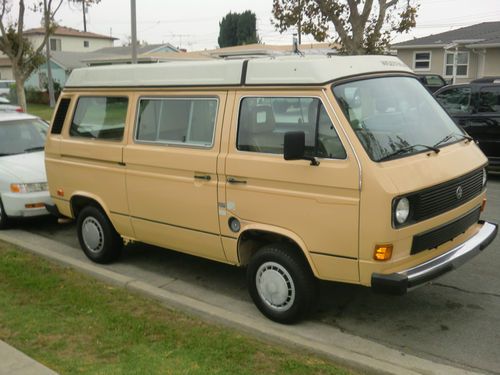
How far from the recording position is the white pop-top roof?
4.41 meters

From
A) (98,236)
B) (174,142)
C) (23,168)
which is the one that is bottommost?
(98,236)

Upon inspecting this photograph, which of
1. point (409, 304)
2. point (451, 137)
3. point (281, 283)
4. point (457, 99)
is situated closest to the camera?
point (281, 283)

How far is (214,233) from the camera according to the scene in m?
5.04

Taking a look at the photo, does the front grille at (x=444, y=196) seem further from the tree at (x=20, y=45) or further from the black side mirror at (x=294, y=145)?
the tree at (x=20, y=45)

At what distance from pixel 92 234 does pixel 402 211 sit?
371cm

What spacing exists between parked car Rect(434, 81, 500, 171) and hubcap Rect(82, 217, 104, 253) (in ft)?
23.4

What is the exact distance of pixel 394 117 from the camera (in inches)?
183

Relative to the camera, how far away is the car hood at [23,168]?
769 cm

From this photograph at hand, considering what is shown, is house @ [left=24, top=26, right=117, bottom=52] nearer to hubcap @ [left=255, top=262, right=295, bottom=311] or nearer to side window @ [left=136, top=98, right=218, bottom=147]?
side window @ [left=136, top=98, right=218, bottom=147]

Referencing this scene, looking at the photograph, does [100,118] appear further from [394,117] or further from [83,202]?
[394,117]

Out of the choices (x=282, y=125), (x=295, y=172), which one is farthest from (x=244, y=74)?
(x=295, y=172)

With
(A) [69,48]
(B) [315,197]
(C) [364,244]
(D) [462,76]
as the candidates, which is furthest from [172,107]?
(A) [69,48]

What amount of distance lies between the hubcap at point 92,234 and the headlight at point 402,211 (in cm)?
350

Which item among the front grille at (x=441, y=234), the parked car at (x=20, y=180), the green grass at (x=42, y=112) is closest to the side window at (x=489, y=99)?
the front grille at (x=441, y=234)
